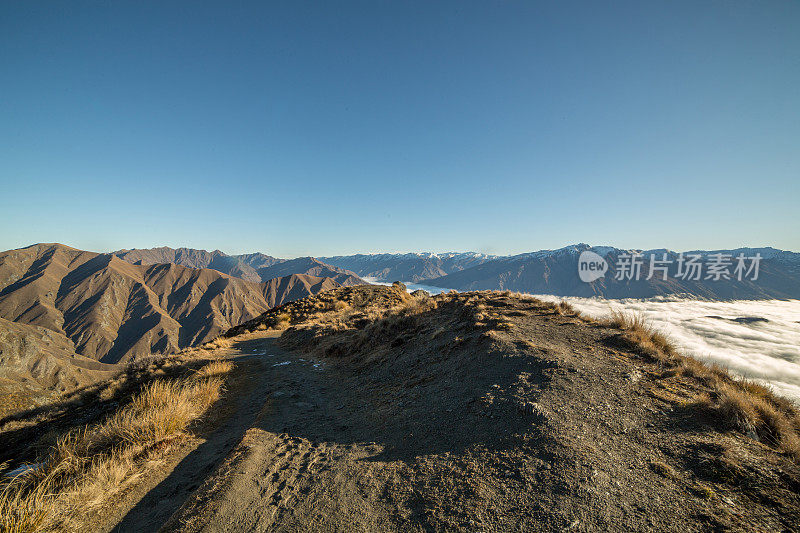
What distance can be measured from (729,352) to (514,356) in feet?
80.4

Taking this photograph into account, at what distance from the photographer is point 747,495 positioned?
3.38 meters

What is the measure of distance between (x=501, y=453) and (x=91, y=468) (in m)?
7.02

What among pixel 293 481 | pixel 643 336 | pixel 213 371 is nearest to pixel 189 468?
pixel 293 481

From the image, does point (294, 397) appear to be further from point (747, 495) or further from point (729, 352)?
point (729, 352)

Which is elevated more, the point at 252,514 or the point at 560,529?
the point at 560,529

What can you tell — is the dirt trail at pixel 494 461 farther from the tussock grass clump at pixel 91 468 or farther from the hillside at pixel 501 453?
the tussock grass clump at pixel 91 468

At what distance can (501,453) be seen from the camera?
4359 millimetres

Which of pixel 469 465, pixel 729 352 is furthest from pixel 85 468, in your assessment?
pixel 729 352

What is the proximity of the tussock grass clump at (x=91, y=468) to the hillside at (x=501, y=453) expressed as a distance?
0.48ft

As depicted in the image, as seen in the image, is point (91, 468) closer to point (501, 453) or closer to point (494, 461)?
point (494, 461)

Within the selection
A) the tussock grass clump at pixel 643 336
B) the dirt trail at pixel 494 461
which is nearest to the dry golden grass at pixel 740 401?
the tussock grass clump at pixel 643 336

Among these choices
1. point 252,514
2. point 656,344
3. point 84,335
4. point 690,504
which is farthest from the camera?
point 84,335

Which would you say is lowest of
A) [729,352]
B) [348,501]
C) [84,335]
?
[84,335]

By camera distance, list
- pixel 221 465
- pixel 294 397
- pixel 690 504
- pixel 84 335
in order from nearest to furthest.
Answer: pixel 690 504 < pixel 221 465 < pixel 294 397 < pixel 84 335
